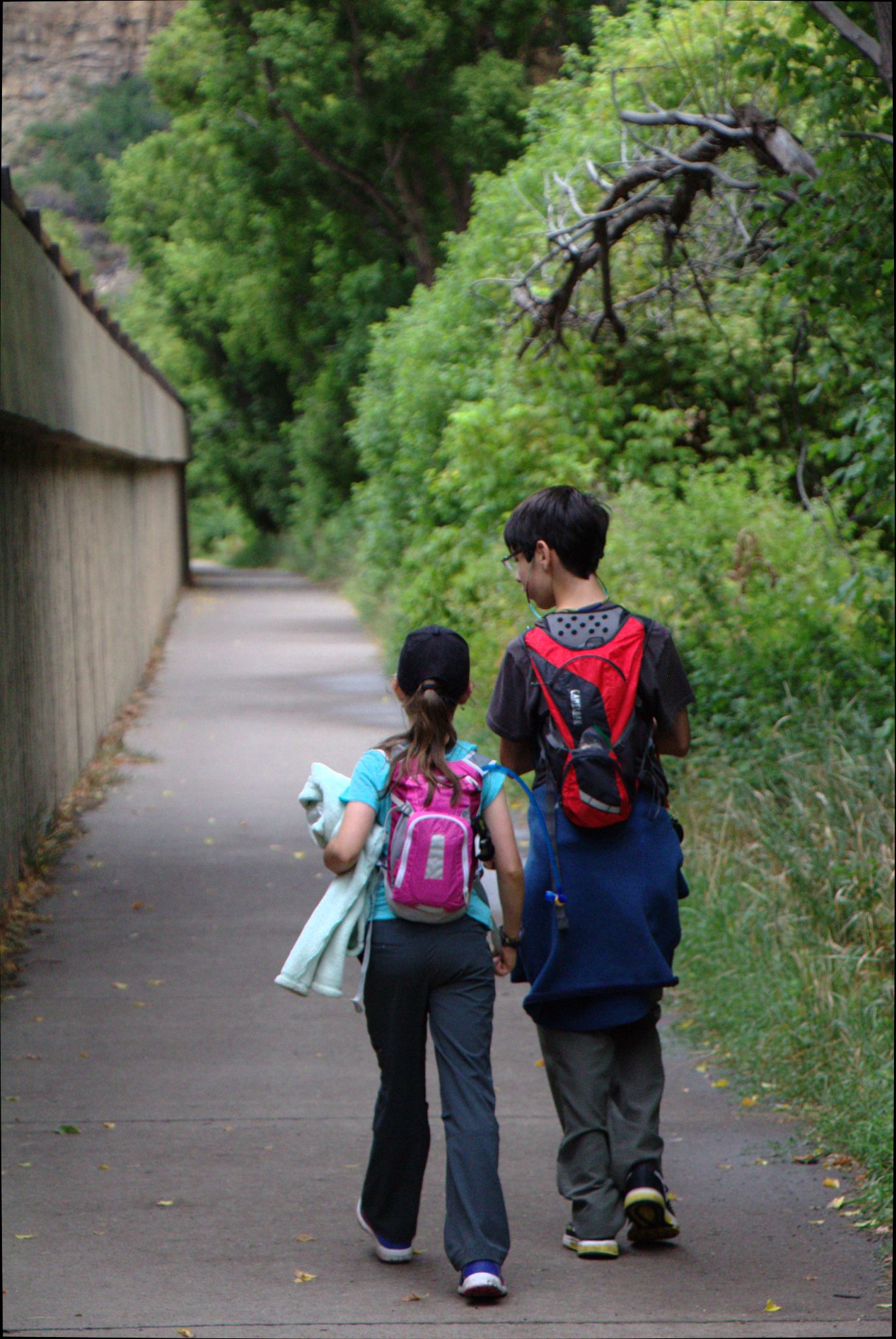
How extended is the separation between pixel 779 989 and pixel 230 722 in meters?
9.03

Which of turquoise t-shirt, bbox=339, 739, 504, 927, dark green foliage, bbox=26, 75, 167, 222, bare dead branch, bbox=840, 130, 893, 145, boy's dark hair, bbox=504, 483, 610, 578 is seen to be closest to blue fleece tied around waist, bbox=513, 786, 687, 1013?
turquoise t-shirt, bbox=339, 739, 504, 927

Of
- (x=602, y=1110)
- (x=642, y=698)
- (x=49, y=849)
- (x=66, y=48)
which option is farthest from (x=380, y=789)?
(x=66, y=48)

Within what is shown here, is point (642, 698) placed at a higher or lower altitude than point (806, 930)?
higher

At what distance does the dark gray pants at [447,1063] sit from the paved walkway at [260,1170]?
0.22 meters

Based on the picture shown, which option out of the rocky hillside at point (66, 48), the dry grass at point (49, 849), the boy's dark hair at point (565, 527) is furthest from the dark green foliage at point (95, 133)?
the boy's dark hair at point (565, 527)

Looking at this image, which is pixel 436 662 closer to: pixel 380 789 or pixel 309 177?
pixel 380 789

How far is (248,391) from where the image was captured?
37.6 meters

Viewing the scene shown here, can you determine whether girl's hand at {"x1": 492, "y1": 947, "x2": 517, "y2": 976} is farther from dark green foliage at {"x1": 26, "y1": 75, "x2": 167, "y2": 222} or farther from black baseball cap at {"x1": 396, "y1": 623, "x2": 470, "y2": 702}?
dark green foliage at {"x1": 26, "y1": 75, "x2": 167, "y2": 222}

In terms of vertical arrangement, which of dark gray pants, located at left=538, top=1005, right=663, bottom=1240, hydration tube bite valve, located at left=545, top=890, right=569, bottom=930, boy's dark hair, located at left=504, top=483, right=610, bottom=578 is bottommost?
dark gray pants, located at left=538, top=1005, right=663, bottom=1240

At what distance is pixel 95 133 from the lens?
792 inches

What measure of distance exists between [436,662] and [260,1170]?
1.84m

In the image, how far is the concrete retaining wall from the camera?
7.50 meters

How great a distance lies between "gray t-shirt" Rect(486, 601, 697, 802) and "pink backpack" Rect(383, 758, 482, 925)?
0.16m

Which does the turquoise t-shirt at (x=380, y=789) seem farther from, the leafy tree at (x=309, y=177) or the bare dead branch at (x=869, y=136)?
the leafy tree at (x=309, y=177)
